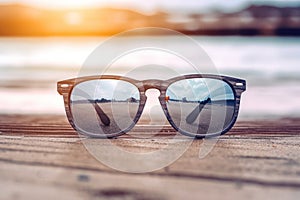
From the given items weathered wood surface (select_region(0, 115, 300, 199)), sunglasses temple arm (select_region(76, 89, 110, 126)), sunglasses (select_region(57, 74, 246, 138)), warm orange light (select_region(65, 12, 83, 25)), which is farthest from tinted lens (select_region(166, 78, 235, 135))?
warm orange light (select_region(65, 12, 83, 25))

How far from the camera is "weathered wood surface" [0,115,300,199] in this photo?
170 cm

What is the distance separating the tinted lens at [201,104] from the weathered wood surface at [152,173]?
0.43 ft

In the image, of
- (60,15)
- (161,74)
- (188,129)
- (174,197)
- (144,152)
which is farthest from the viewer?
(60,15)

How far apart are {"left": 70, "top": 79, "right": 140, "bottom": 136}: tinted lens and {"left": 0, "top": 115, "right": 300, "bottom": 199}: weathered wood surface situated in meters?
0.10

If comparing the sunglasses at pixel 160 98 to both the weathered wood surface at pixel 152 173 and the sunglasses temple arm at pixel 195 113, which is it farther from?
the weathered wood surface at pixel 152 173

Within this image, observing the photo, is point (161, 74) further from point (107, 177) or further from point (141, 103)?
point (107, 177)

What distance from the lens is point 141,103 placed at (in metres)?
2.73

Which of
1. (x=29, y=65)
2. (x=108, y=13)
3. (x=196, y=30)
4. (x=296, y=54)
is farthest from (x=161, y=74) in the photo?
(x=108, y=13)

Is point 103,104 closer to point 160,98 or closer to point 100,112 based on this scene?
point 100,112

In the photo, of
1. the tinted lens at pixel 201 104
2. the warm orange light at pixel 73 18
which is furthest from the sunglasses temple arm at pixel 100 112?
the warm orange light at pixel 73 18

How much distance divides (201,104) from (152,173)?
837mm

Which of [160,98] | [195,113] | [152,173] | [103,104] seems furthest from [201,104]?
[152,173]

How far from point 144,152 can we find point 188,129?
1.43 feet

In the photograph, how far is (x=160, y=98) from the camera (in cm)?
272
